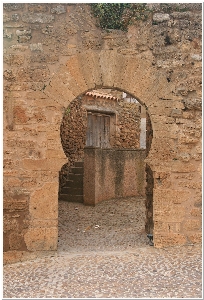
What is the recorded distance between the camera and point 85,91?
548 centimetres

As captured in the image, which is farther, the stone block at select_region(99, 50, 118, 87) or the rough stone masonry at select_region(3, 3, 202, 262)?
the stone block at select_region(99, 50, 118, 87)

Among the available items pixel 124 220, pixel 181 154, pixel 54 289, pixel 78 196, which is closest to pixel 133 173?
pixel 78 196

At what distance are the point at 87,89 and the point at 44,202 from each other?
1719mm

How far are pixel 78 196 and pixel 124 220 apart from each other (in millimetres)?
2638

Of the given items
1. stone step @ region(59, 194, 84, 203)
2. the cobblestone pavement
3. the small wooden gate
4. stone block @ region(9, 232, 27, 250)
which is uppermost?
the small wooden gate

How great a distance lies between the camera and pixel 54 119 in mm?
5430

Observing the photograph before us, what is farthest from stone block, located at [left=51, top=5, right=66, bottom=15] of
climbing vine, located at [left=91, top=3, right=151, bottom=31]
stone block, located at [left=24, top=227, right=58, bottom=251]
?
stone block, located at [left=24, top=227, right=58, bottom=251]

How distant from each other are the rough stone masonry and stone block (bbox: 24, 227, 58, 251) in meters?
0.01

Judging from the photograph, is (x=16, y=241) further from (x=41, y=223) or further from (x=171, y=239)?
(x=171, y=239)

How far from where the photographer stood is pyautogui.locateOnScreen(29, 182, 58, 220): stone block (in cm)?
536

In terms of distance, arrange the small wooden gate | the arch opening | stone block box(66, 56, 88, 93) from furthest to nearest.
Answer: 1. the small wooden gate
2. the arch opening
3. stone block box(66, 56, 88, 93)

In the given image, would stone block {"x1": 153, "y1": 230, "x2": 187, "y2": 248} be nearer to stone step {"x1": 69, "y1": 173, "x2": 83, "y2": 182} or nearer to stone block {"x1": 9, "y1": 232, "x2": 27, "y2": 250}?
stone block {"x1": 9, "y1": 232, "x2": 27, "y2": 250}

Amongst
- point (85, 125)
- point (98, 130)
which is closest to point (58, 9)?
point (85, 125)

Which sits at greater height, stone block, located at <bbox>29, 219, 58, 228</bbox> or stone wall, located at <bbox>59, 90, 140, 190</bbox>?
stone wall, located at <bbox>59, 90, 140, 190</bbox>
